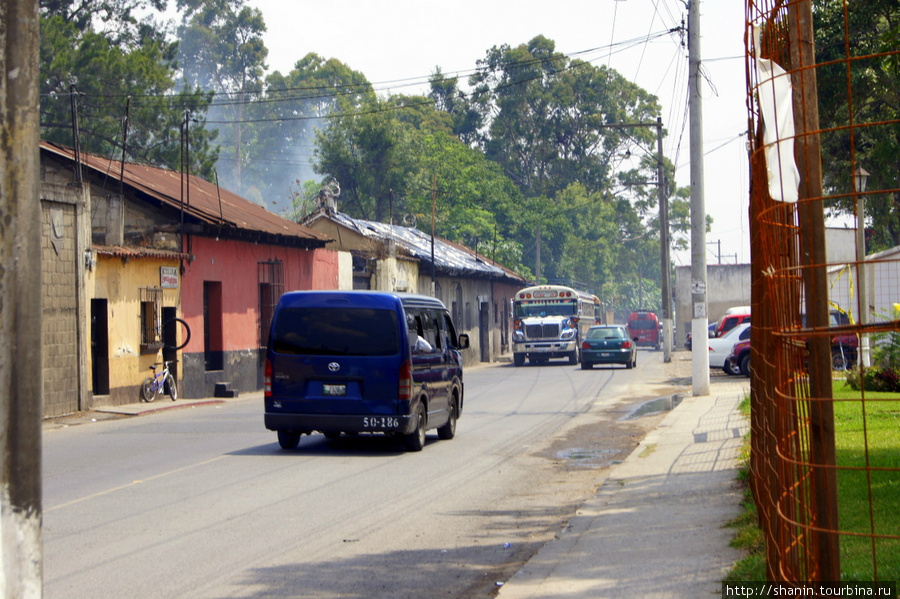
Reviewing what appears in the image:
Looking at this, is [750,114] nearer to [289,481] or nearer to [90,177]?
[289,481]

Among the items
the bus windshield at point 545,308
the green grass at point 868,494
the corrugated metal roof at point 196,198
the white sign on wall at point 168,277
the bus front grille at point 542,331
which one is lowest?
the green grass at point 868,494

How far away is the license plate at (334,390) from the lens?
12.6m

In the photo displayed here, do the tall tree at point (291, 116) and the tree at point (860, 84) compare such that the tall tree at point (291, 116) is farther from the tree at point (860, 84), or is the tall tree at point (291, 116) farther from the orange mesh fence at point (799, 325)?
the orange mesh fence at point (799, 325)

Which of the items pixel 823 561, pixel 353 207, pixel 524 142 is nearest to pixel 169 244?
pixel 823 561

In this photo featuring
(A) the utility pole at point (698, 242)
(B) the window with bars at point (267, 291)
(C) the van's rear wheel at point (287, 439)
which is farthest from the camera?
(B) the window with bars at point (267, 291)

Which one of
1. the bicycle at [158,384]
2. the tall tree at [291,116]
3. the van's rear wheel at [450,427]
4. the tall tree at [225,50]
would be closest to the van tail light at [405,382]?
the van's rear wheel at [450,427]

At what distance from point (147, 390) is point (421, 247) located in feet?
82.2

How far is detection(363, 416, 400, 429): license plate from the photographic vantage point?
1245 cm

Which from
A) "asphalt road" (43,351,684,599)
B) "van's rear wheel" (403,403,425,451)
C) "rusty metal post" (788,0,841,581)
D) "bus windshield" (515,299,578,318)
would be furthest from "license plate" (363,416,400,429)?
"bus windshield" (515,299,578,318)

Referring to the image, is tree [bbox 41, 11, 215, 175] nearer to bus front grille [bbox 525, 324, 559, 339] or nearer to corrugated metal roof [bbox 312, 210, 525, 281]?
corrugated metal roof [bbox 312, 210, 525, 281]

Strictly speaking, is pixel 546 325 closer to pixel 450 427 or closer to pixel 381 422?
pixel 450 427

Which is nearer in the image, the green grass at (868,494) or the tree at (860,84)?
the green grass at (868,494)

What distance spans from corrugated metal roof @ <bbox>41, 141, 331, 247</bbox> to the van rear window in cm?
1223

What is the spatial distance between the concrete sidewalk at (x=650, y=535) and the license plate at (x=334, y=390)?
3537mm
